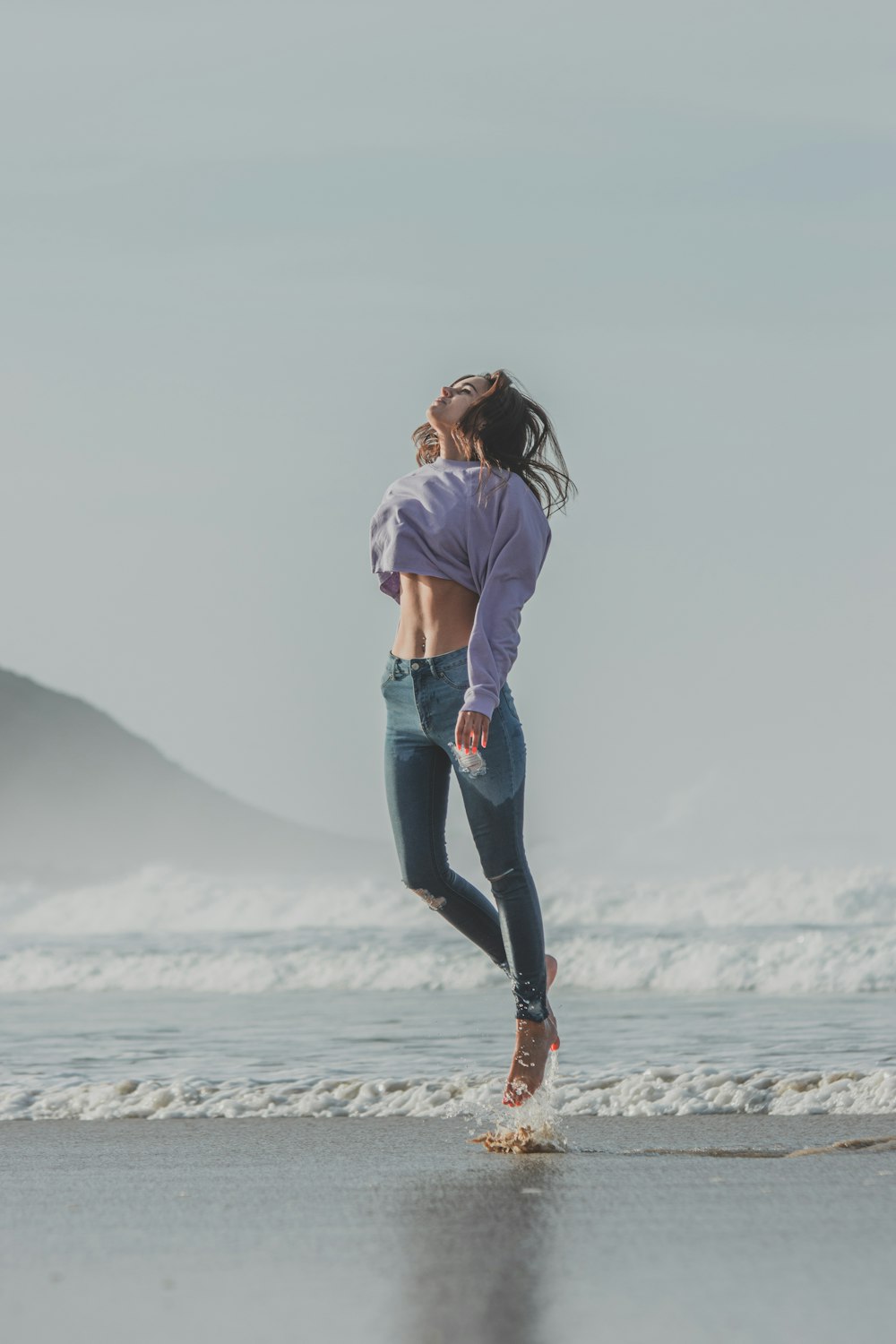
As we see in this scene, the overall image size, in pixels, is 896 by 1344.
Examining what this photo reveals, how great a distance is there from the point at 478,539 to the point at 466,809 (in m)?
0.64

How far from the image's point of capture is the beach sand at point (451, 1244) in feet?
6.60

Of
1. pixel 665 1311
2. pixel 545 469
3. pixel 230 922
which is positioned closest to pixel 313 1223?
pixel 665 1311

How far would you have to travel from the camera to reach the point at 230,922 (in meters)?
19.1

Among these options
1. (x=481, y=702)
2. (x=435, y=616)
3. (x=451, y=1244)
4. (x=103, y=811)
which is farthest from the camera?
(x=103, y=811)

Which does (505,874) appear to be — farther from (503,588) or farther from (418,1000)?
(418,1000)

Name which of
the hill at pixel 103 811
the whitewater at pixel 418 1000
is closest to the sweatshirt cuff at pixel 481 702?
the whitewater at pixel 418 1000

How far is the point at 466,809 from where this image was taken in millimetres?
3508

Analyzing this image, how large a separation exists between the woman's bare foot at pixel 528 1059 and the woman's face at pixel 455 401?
4.47ft

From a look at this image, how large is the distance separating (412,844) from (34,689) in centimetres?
7000

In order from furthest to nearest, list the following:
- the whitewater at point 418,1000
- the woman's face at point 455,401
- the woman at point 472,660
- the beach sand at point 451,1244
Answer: the whitewater at point 418,1000 → the woman's face at point 455,401 → the woman at point 472,660 → the beach sand at point 451,1244

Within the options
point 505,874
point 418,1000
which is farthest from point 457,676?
point 418,1000

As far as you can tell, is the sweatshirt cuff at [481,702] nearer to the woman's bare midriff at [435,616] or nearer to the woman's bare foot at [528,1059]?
the woman's bare midriff at [435,616]

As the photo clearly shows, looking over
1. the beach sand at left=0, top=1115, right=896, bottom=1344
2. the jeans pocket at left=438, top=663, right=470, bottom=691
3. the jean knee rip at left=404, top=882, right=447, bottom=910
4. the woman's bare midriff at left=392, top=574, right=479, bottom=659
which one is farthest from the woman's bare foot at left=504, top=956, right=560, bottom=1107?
the woman's bare midriff at left=392, top=574, right=479, bottom=659

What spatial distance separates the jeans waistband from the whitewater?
1067 mm
